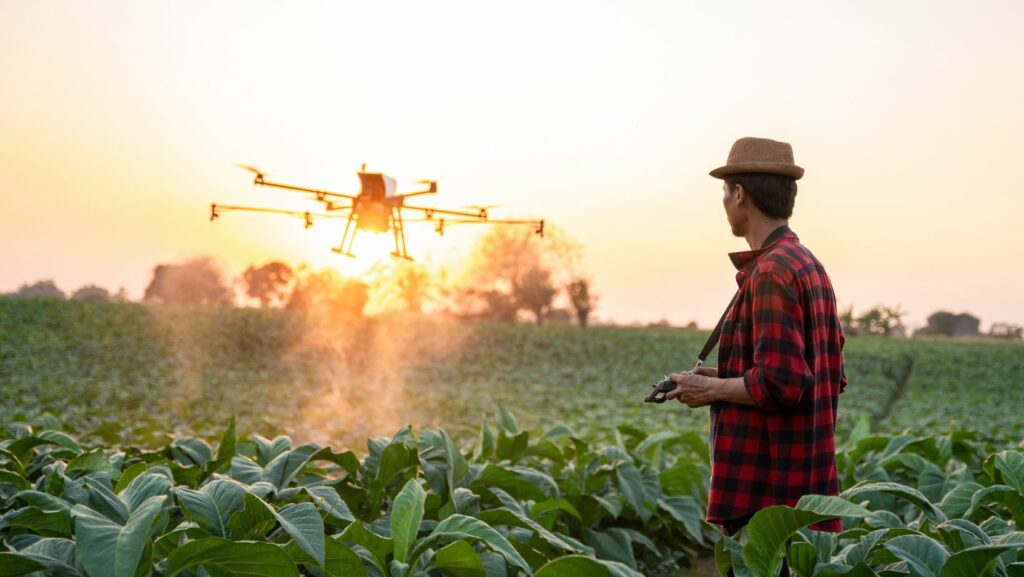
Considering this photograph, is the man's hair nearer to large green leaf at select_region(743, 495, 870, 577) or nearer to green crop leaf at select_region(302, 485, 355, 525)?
large green leaf at select_region(743, 495, 870, 577)

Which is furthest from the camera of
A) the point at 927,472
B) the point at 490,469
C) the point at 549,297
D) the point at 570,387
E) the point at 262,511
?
the point at 549,297

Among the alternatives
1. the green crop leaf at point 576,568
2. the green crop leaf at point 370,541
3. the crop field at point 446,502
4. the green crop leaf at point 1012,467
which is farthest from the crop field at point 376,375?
the green crop leaf at point 576,568

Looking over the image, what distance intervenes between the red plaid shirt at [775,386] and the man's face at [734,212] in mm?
79

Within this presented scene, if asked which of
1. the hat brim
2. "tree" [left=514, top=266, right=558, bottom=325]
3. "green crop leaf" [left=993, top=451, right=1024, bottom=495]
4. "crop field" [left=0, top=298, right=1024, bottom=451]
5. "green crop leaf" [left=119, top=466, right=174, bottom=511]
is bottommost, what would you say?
"crop field" [left=0, top=298, right=1024, bottom=451]

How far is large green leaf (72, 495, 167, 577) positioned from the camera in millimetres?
2160

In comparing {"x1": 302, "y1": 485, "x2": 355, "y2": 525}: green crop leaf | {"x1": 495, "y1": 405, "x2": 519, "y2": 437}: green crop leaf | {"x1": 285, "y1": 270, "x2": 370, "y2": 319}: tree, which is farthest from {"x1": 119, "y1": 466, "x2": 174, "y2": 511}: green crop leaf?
{"x1": 285, "y1": 270, "x2": 370, "y2": 319}: tree

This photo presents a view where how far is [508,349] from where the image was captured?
26281mm

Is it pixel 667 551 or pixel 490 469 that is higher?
pixel 490 469

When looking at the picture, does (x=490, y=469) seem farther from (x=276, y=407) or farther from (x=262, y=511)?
(x=276, y=407)

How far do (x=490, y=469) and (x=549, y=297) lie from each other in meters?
34.4

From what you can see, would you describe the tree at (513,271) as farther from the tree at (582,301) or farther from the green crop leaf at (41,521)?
the green crop leaf at (41,521)

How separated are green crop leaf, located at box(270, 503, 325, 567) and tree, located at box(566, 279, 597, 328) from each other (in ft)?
111

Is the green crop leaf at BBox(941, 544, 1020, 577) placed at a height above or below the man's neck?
below

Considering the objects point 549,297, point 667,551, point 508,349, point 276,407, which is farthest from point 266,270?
point 667,551
